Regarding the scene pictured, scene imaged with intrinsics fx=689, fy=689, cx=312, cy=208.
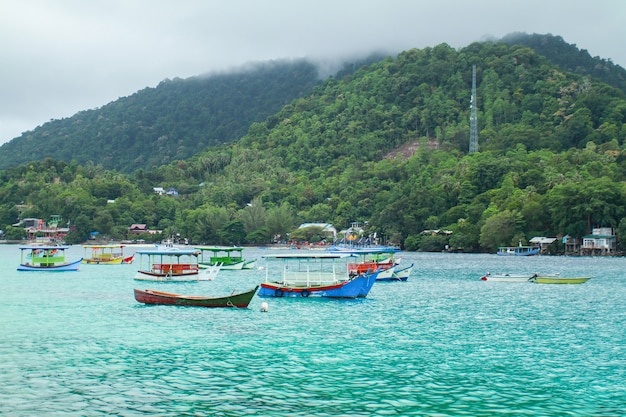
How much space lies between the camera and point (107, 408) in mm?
17266

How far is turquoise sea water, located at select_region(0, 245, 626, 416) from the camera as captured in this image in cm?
1791

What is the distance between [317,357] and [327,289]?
1816 cm

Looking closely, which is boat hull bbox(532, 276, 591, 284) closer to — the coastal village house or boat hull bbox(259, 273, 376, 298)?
boat hull bbox(259, 273, 376, 298)

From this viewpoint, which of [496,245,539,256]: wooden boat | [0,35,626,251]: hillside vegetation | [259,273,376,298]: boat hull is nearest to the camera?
[259,273,376,298]: boat hull

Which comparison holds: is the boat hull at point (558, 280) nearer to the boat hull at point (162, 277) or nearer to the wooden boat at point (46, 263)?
the boat hull at point (162, 277)

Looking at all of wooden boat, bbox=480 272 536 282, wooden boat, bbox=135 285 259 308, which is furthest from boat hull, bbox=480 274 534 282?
wooden boat, bbox=135 285 259 308

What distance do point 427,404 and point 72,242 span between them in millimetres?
159132

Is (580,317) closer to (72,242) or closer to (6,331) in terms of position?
(6,331)

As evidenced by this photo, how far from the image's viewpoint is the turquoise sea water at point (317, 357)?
1791cm

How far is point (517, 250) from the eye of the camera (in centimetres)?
10294

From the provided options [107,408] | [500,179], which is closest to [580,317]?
[107,408]

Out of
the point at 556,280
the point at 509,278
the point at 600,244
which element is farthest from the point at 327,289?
the point at 600,244

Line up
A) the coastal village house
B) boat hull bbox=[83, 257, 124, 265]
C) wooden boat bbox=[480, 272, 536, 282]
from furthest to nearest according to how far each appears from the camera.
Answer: the coastal village house
boat hull bbox=[83, 257, 124, 265]
wooden boat bbox=[480, 272, 536, 282]

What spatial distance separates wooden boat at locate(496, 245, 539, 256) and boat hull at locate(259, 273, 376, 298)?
63430 millimetres
